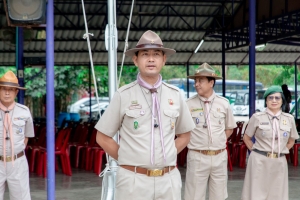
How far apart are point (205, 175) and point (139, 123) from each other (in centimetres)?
268

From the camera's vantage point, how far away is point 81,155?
1331 cm

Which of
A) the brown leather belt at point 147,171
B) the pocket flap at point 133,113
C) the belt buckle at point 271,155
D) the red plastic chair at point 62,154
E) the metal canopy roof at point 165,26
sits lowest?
the red plastic chair at point 62,154

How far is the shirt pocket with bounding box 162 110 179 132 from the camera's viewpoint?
14.2ft

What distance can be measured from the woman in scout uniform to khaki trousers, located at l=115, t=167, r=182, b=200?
2.85 meters

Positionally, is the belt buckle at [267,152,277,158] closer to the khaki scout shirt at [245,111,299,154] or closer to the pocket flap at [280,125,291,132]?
the khaki scout shirt at [245,111,299,154]

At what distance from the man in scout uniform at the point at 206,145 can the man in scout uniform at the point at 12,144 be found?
1658 mm

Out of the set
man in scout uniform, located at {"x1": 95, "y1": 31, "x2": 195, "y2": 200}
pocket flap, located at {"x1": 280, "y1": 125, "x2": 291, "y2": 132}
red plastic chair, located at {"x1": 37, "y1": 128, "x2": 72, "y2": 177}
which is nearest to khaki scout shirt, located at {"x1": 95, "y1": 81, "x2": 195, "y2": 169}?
man in scout uniform, located at {"x1": 95, "y1": 31, "x2": 195, "y2": 200}

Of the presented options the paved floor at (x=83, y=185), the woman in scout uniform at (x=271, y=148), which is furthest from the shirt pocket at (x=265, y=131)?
the paved floor at (x=83, y=185)

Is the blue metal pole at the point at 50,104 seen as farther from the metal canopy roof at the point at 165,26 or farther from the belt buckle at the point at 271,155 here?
the metal canopy roof at the point at 165,26

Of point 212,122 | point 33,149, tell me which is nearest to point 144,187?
point 212,122

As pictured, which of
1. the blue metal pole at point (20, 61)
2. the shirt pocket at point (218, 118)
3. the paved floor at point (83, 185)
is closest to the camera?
the shirt pocket at point (218, 118)

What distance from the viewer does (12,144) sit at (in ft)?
21.1

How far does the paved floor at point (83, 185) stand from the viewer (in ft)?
30.6

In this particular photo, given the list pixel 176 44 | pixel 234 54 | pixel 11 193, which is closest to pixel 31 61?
pixel 11 193
